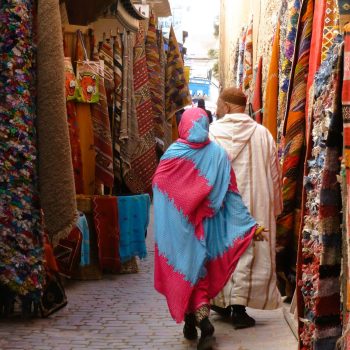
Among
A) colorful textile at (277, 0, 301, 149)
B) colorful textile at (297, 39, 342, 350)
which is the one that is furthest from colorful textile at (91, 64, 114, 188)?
colorful textile at (297, 39, 342, 350)

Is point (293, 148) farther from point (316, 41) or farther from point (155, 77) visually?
point (155, 77)

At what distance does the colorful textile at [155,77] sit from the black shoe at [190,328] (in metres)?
4.64

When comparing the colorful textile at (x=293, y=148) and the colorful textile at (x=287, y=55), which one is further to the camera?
the colorful textile at (x=287, y=55)

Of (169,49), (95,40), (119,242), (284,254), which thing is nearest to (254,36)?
(169,49)

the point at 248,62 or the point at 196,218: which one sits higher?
Answer: the point at 248,62

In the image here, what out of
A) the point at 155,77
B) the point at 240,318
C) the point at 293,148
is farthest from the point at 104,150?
the point at 240,318

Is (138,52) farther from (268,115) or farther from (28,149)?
(28,149)

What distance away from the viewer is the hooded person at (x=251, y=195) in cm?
566

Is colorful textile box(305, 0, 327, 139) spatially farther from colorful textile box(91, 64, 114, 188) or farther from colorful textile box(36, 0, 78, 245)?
colorful textile box(91, 64, 114, 188)

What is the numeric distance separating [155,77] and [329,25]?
15.8 ft

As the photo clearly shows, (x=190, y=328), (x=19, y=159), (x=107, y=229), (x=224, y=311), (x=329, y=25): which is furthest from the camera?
(x=107, y=229)

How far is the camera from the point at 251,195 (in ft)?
18.9

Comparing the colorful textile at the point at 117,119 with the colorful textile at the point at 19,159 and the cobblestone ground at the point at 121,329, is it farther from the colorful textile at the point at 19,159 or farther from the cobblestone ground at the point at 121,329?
the colorful textile at the point at 19,159

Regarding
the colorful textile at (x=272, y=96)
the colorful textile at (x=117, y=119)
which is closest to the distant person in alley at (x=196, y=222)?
the colorful textile at (x=272, y=96)
